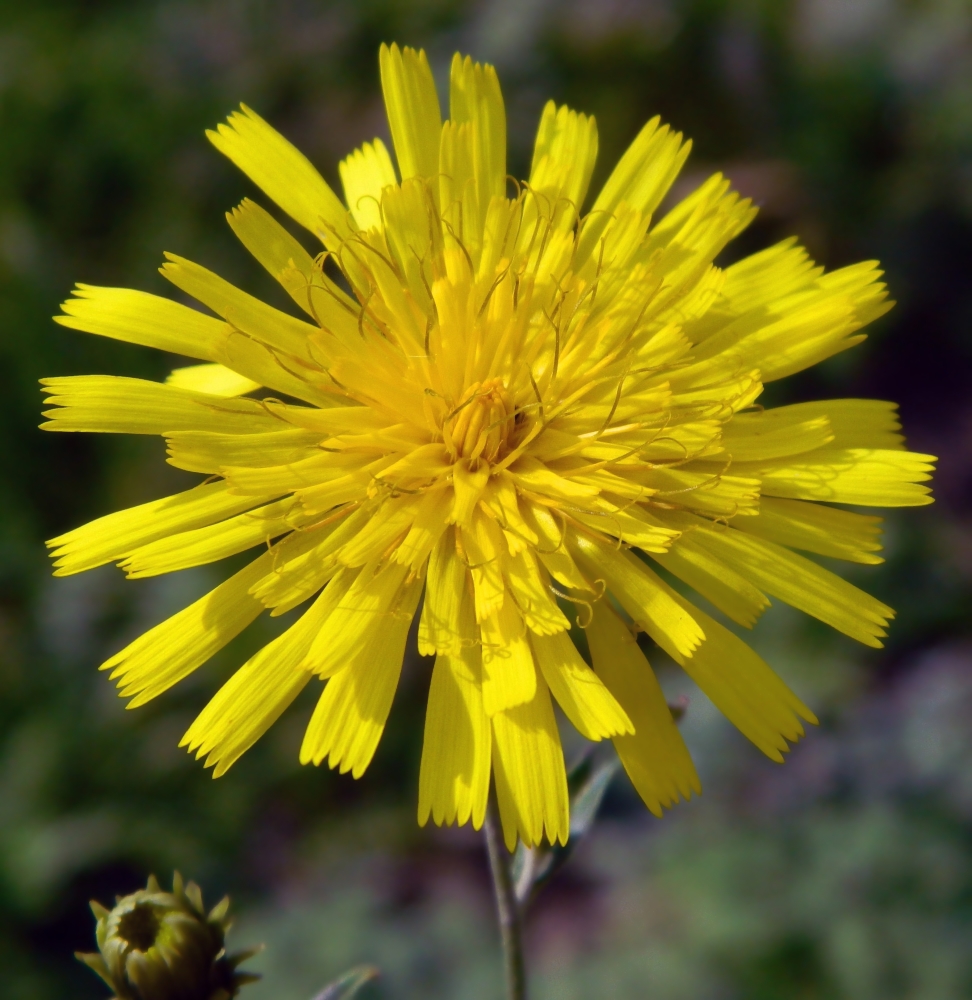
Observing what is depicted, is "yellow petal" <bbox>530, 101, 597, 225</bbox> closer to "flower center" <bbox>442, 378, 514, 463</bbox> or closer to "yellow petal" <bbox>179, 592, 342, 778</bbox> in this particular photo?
"flower center" <bbox>442, 378, 514, 463</bbox>

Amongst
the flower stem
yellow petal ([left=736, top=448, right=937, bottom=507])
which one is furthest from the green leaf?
yellow petal ([left=736, top=448, right=937, bottom=507])

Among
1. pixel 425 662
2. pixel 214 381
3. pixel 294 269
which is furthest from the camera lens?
pixel 425 662

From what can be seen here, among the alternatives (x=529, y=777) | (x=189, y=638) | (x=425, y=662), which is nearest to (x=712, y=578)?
(x=529, y=777)

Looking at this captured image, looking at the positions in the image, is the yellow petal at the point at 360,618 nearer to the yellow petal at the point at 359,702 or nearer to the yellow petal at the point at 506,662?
the yellow petal at the point at 359,702

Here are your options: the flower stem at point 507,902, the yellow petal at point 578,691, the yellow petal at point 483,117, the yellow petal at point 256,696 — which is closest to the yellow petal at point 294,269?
the yellow petal at point 483,117

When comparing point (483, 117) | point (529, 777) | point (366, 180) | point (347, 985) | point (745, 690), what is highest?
point (483, 117)

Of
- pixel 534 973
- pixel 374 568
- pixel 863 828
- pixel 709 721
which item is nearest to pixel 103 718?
pixel 534 973

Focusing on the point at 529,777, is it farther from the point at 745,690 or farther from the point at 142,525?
the point at 142,525
